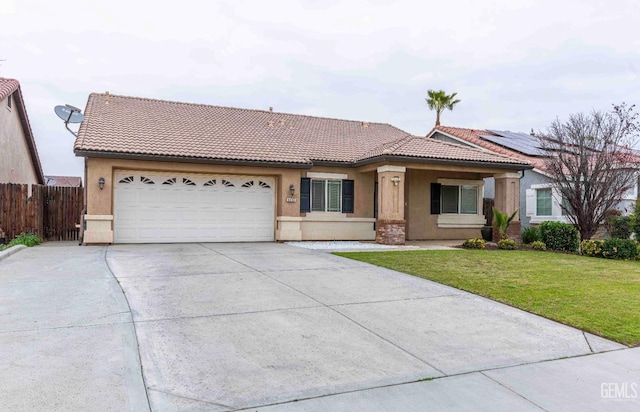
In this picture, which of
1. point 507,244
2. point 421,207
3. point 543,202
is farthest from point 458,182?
point 507,244

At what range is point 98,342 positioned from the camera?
14.6 ft

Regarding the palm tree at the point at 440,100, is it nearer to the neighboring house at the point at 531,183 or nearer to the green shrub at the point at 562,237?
the neighboring house at the point at 531,183

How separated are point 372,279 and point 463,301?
1.99m

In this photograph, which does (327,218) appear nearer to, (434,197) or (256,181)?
(256,181)

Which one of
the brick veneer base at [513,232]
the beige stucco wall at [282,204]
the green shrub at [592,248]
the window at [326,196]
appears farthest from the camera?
the window at [326,196]

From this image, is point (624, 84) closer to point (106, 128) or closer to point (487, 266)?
point (487, 266)

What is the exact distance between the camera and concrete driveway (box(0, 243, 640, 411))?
135 inches

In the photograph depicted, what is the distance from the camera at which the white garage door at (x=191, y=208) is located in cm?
1423

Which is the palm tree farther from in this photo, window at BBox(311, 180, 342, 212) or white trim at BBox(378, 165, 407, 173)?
white trim at BBox(378, 165, 407, 173)

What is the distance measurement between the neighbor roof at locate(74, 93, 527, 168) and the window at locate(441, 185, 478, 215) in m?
1.86

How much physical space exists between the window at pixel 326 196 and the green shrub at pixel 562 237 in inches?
292

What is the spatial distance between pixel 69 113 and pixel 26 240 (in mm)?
6150

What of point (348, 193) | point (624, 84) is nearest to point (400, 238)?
point (348, 193)

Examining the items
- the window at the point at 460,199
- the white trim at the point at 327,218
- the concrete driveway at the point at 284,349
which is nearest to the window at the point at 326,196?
the white trim at the point at 327,218
